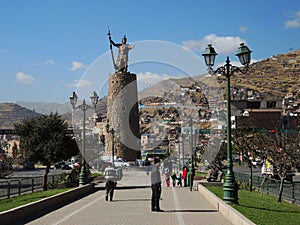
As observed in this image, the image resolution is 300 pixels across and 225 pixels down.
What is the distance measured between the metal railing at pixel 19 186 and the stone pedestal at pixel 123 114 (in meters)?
32.6

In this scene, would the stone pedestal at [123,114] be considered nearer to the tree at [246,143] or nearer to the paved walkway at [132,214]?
the tree at [246,143]

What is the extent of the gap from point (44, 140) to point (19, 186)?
8227 millimetres

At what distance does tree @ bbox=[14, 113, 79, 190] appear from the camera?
27.8 meters

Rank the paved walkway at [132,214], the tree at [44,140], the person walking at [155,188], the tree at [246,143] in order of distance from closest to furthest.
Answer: the paved walkway at [132,214] < the person walking at [155,188] < the tree at [246,143] < the tree at [44,140]

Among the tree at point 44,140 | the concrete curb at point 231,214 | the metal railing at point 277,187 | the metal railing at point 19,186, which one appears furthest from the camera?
the tree at point 44,140

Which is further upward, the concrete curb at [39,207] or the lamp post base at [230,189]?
the lamp post base at [230,189]

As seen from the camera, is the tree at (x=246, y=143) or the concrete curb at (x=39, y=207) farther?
the tree at (x=246, y=143)

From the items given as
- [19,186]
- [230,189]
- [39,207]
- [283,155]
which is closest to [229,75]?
[230,189]

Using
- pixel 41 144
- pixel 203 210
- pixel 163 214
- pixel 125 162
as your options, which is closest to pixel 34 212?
pixel 163 214

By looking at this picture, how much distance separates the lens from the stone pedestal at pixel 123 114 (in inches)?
2280

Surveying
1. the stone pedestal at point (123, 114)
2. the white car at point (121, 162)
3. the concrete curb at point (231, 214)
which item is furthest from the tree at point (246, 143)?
the stone pedestal at point (123, 114)

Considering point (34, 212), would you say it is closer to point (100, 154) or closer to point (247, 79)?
point (100, 154)

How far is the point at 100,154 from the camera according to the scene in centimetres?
6078

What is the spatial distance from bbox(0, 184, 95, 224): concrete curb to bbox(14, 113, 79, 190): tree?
20.5 feet
